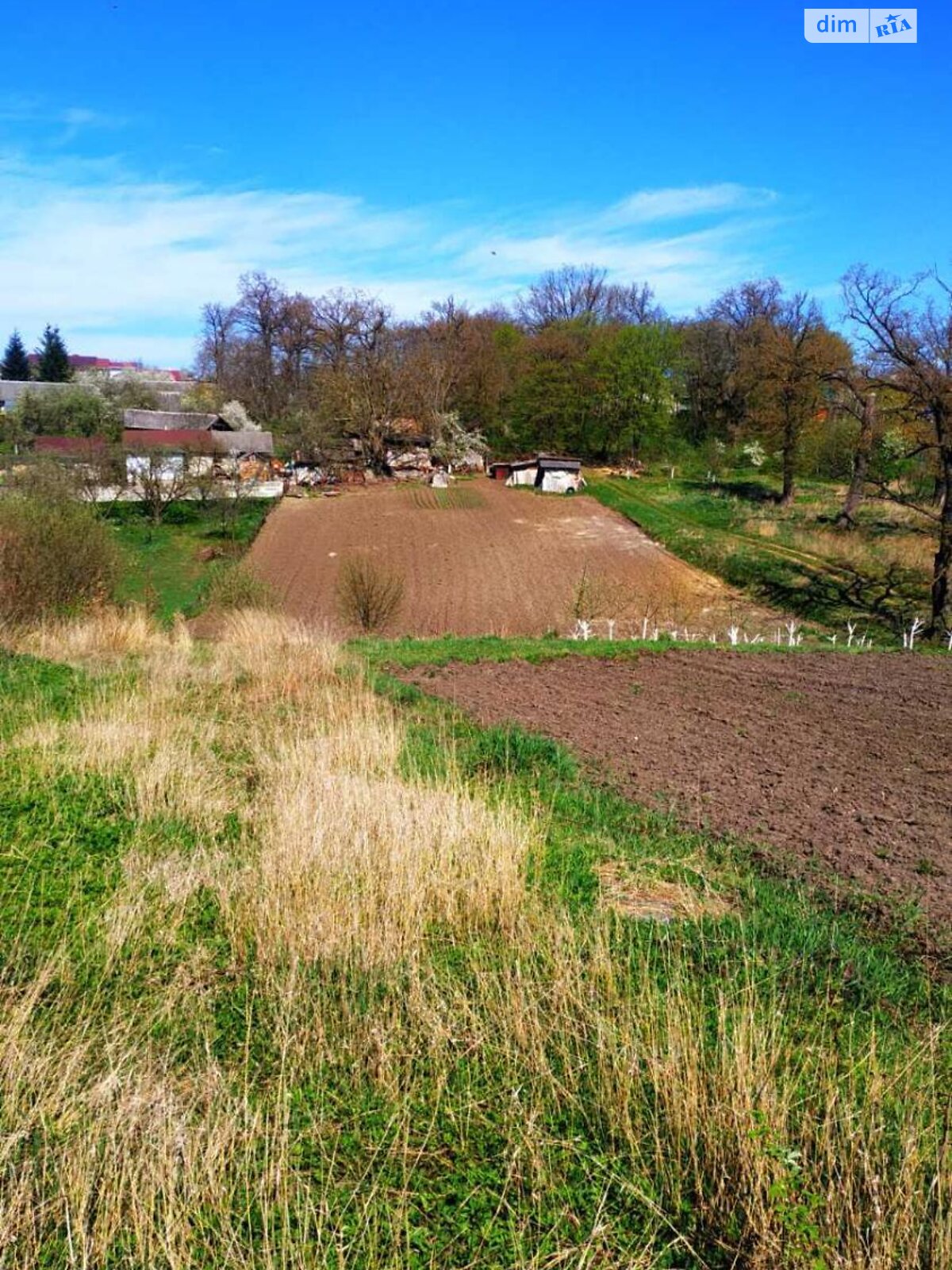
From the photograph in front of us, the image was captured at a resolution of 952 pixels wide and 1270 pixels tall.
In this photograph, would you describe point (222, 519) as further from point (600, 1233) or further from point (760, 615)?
point (600, 1233)

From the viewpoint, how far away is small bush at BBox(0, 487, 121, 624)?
49.1 ft

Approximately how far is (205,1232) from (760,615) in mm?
24759

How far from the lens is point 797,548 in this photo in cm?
3266

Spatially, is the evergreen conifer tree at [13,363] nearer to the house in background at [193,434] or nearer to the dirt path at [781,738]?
the house in background at [193,434]

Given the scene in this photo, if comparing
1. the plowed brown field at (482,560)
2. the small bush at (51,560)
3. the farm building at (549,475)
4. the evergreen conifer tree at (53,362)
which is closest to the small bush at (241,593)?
the plowed brown field at (482,560)

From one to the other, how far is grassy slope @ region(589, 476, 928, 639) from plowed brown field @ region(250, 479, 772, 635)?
108 centimetres

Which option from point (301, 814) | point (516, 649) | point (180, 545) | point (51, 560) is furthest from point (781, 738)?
point (180, 545)

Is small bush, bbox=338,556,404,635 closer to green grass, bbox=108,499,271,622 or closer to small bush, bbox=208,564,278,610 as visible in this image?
small bush, bbox=208,564,278,610

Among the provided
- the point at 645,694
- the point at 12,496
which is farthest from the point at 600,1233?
the point at 12,496

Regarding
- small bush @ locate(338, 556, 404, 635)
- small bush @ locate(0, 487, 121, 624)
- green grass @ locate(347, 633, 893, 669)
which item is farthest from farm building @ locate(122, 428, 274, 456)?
green grass @ locate(347, 633, 893, 669)

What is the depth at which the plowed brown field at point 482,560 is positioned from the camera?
86.1ft

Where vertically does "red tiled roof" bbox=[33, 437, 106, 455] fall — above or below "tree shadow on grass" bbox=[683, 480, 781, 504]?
above

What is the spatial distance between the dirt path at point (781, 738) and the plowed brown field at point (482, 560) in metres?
8.90

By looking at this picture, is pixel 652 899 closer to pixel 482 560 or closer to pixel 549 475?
pixel 482 560
